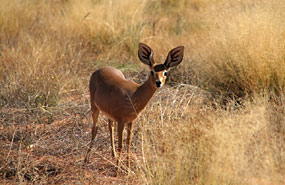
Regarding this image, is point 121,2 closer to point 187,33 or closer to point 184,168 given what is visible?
point 187,33

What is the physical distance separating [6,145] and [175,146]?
84.9 inches

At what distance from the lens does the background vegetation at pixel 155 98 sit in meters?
3.38

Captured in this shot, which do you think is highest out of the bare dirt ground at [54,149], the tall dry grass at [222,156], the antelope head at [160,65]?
the antelope head at [160,65]

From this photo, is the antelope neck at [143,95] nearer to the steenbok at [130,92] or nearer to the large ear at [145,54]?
the steenbok at [130,92]

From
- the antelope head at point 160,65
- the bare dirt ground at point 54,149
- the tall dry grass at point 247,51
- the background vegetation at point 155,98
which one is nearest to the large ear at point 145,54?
the antelope head at point 160,65

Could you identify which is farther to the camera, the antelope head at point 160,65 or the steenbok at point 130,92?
the steenbok at point 130,92

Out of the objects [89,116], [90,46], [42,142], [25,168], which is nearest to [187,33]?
[90,46]

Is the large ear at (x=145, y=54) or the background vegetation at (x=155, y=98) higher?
the large ear at (x=145, y=54)

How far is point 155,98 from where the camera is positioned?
239 inches

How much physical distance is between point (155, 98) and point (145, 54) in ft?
6.57

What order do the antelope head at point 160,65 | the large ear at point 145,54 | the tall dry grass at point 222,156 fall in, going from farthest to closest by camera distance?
the large ear at point 145,54, the antelope head at point 160,65, the tall dry grass at point 222,156

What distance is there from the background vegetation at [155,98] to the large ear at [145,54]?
0.54 metres

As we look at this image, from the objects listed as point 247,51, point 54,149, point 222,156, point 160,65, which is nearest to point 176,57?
point 160,65

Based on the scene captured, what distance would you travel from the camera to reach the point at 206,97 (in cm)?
607
